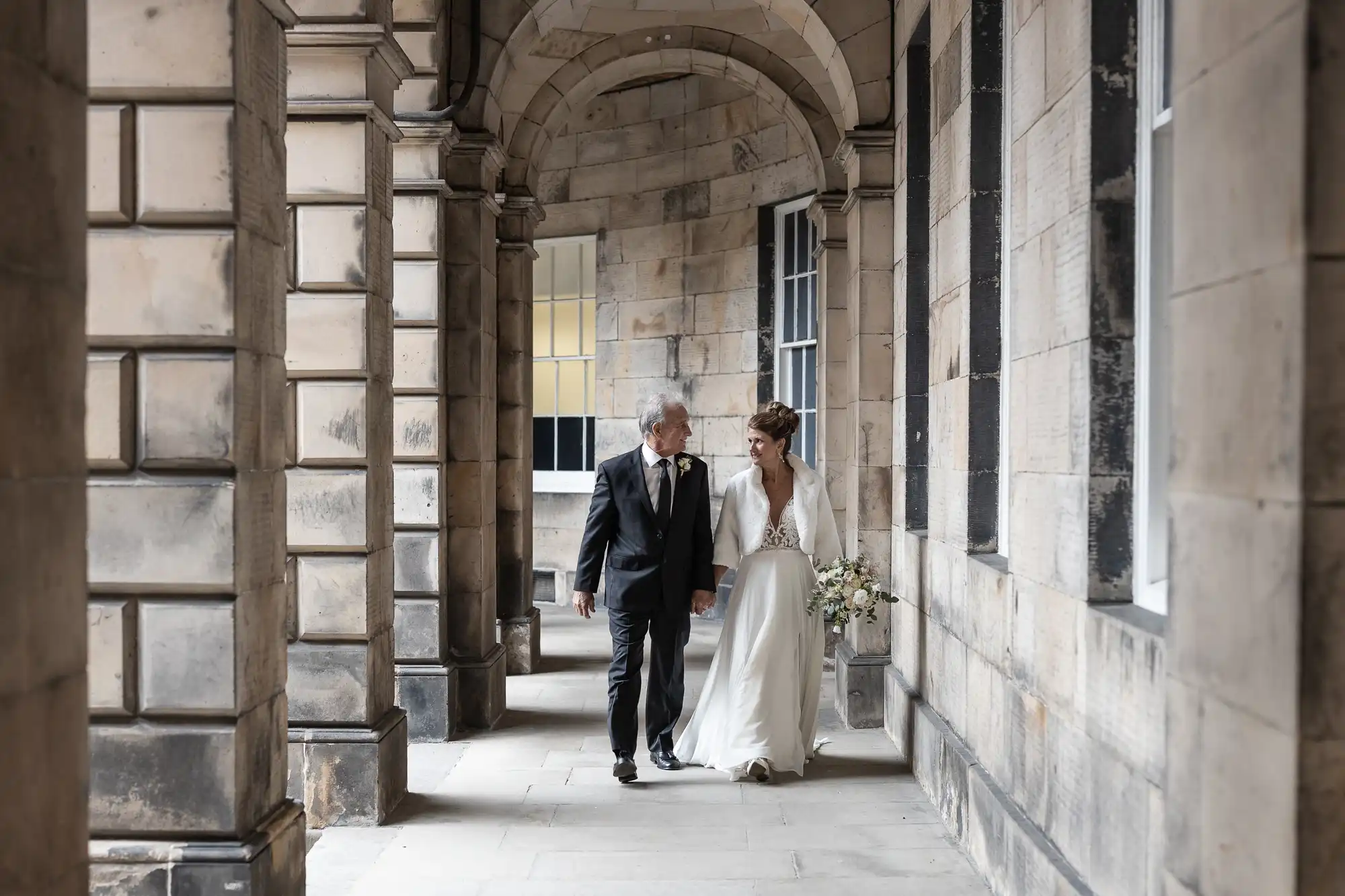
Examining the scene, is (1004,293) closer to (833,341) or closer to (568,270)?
(833,341)

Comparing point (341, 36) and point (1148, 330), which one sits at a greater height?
point (341, 36)

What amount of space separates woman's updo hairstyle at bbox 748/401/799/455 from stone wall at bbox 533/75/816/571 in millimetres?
5786

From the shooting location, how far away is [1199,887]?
205 cm

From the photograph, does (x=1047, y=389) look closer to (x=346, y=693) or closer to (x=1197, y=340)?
(x=1197, y=340)

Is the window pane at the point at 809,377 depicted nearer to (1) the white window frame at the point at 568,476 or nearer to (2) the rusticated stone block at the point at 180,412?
(1) the white window frame at the point at 568,476

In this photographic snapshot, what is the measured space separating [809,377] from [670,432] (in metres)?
6.07

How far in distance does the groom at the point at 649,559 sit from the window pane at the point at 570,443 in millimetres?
7506

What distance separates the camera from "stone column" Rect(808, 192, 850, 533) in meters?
9.81

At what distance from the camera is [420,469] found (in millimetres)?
6816

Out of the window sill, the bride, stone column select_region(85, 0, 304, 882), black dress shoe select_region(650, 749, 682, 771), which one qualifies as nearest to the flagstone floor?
black dress shoe select_region(650, 749, 682, 771)

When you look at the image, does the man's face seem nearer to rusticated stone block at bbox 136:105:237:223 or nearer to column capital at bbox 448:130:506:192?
column capital at bbox 448:130:506:192

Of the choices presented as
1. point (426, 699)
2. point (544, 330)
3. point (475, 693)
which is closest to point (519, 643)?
point (475, 693)

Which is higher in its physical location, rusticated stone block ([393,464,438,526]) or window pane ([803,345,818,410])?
window pane ([803,345,818,410])

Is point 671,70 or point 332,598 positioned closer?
point 332,598
